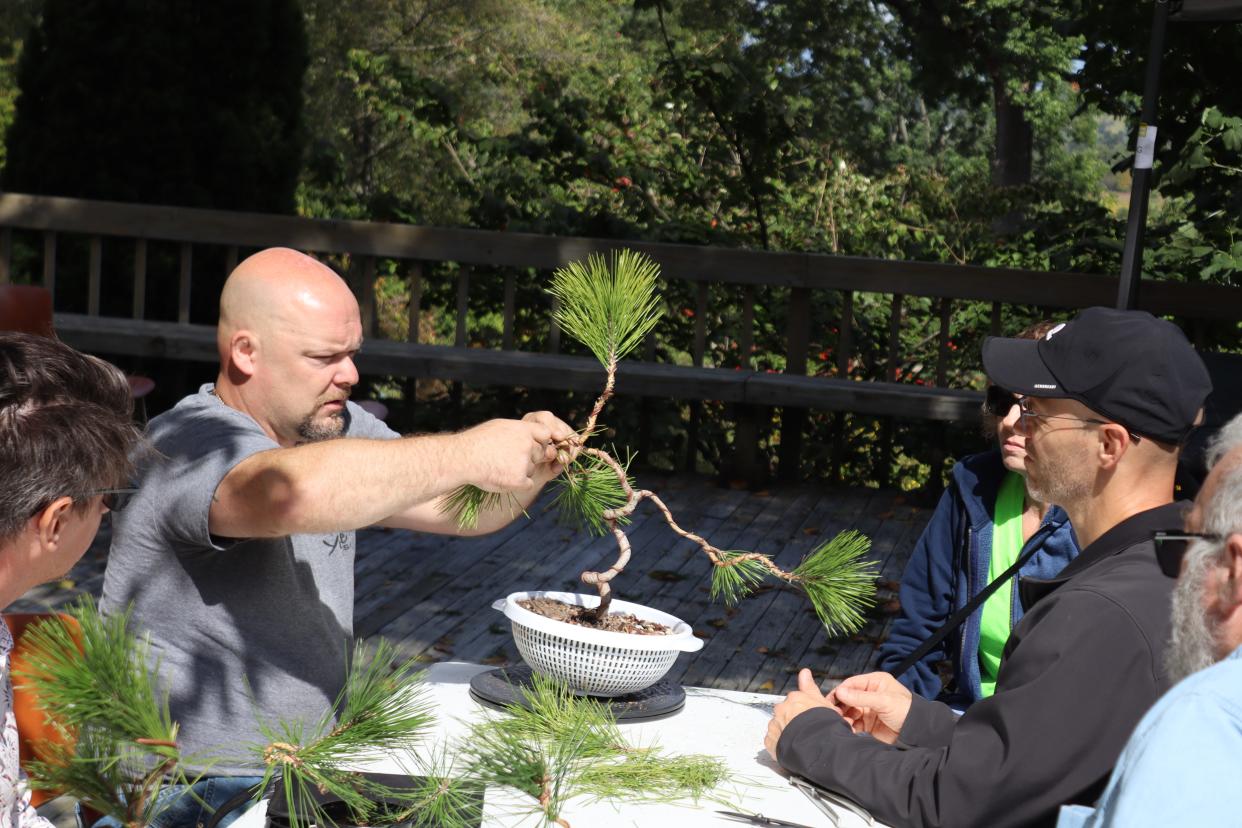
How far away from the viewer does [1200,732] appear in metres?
1.13

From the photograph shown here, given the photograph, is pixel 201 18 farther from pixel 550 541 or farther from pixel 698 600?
pixel 698 600

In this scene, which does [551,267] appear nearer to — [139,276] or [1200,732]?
[139,276]

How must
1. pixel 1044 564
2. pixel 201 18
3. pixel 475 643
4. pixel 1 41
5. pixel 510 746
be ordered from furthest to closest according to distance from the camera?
pixel 1 41 → pixel 201 18 → pixel 475 643 → pixel 1044 564 → pixel 510 746

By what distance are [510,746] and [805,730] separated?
545mm

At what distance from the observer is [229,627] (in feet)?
7.12

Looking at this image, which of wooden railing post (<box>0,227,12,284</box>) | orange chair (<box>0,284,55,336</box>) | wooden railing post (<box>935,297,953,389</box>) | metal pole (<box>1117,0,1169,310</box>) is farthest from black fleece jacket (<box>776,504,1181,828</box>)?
wooden railing post (<box>0,227,12,284</box>)

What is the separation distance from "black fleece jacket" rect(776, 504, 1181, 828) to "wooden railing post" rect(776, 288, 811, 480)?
5.10 metres

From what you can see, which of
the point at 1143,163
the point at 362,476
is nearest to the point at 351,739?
the point at 362,476

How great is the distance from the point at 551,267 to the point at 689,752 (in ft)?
17.2

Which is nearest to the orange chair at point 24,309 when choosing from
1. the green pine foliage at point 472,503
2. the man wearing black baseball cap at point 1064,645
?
the green pine foliage at point 472,503

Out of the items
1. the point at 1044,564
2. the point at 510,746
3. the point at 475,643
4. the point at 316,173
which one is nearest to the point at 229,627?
the point at 510,746

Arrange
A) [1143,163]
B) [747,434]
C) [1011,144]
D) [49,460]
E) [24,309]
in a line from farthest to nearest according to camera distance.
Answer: [1011,144]
[747,434]
[24,309]
[1143,163]
[49,460]

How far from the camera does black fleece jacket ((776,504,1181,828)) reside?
1666mm

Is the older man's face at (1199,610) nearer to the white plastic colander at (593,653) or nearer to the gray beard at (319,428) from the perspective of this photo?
the white plastic colander at (593,653)
